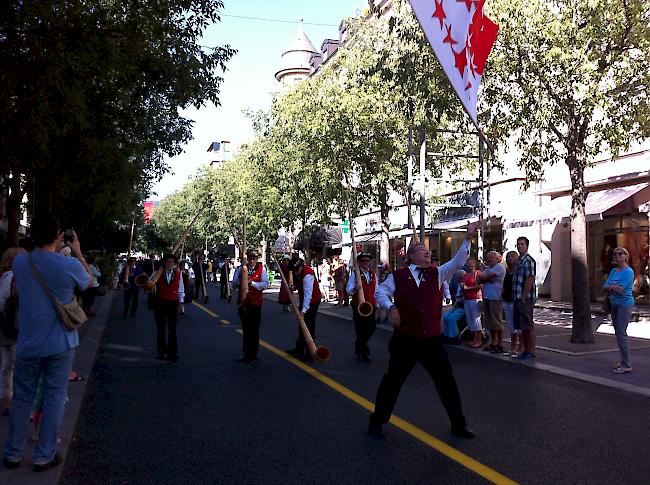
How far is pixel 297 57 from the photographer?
67312mm

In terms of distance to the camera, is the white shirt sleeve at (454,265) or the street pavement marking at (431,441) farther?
the white shirt sleeve at (454,265)

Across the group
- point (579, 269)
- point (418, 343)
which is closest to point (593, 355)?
point (579, 269)

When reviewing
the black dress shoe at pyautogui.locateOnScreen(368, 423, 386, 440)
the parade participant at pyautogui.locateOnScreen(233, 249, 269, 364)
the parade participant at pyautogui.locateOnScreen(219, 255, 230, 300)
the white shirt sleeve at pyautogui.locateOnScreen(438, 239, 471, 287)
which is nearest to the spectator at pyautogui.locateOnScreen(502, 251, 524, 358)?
the parade participant at pyautogui.locateOnScreen(233, 249, 269, 364)

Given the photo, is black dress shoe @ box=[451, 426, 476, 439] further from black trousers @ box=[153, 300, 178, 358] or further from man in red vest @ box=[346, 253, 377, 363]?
black trousers @ box=[153, 300, 178, 358]

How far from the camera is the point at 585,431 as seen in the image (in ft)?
20.9

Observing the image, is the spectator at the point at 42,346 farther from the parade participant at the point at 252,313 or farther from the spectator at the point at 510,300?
the spectator at the point at 510,300

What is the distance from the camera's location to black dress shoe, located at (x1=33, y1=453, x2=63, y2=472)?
15.8 ft

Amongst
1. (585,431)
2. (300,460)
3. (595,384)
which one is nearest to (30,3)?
(300,460)

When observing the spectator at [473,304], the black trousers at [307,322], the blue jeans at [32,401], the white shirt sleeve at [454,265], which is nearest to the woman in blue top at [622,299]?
the spectator at [473,304]

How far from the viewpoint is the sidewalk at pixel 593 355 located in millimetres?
9266

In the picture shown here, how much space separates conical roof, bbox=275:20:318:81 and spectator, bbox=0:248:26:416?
205ft

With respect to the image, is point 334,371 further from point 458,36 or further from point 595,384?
point 458,36

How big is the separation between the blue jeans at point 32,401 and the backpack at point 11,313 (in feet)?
2.83

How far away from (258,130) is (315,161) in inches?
581
